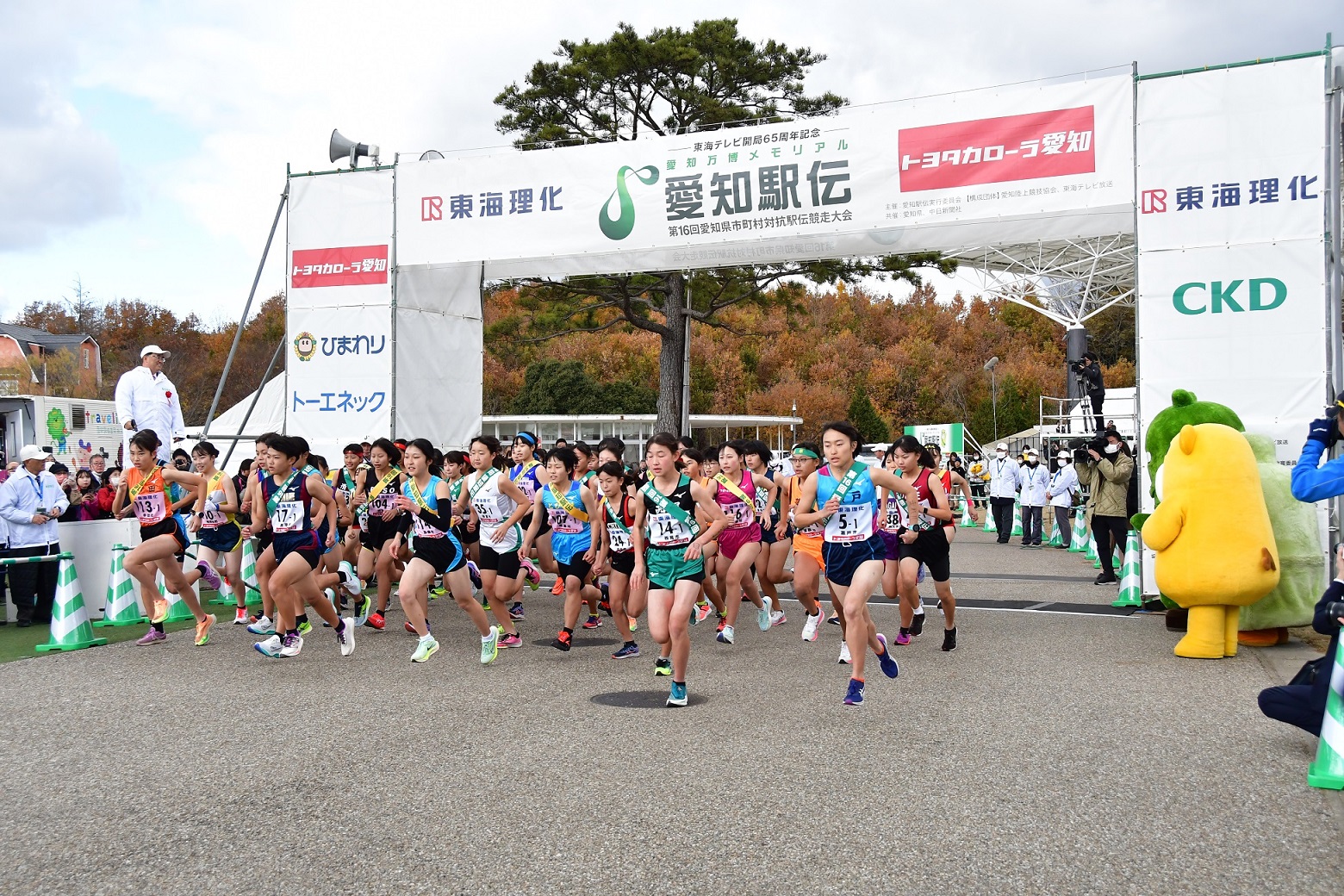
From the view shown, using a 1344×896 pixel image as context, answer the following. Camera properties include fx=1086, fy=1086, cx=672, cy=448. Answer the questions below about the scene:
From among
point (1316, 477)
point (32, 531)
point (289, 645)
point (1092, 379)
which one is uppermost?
point (1092, 379)

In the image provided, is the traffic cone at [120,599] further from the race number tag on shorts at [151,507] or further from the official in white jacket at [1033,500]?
the official in white jacket at [1033,500]

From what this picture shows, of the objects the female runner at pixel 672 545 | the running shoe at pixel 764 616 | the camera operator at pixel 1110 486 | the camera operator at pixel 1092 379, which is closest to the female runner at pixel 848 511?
the female runner at pixel 672 545

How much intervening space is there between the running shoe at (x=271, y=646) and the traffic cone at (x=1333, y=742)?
7.44 metres

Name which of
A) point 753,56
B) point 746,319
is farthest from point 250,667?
point 746,319

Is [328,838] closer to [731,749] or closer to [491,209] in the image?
[731,749]

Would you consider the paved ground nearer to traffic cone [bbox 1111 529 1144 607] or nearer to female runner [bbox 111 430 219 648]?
female runner [bbox 111 430 219 648]

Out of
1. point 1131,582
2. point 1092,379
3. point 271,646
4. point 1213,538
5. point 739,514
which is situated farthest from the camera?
point 1092,379

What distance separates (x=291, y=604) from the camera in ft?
29.4

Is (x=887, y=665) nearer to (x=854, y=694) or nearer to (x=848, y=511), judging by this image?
(x=854, y=694)

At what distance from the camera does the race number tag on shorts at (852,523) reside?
7.56m

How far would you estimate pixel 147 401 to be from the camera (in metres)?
12.3

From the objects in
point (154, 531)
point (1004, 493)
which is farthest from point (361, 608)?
point (1004, 493)

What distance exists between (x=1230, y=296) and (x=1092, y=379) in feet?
65.8

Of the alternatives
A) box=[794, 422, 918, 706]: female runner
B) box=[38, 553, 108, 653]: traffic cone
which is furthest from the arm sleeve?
Answer: box=[38, 553, 108, 653]: traffic cone
